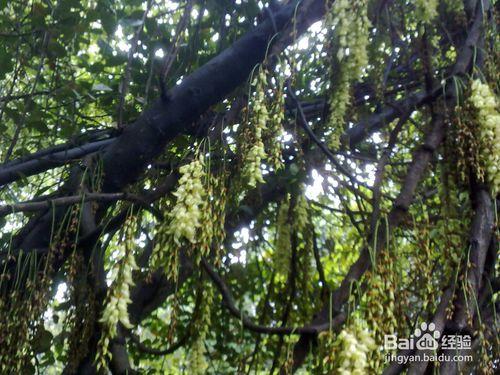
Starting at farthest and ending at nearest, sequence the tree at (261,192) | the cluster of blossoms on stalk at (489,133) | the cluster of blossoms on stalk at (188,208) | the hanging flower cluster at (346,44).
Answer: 1. the hanging flower cluster at (346,44)
2. the cluster of blossoms on stalk at (489,133)
3. the tree at (261,192)
4. the cluster of blossoms on stalk at (188,208)

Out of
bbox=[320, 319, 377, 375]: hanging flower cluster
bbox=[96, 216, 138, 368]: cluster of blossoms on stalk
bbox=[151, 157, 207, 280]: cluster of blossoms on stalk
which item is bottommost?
bbox=[320, 319, 377, 375]: hanging flower cluster

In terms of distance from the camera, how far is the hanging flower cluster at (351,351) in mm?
1119

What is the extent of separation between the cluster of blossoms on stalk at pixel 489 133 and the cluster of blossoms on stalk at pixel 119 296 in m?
0.85

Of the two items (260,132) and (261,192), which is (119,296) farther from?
(261,192)

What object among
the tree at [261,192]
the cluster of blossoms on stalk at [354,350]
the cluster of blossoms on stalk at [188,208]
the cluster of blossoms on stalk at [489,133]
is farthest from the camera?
the cluster of blossoms on stalk at [489,133]

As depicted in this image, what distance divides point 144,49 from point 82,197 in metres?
1.31

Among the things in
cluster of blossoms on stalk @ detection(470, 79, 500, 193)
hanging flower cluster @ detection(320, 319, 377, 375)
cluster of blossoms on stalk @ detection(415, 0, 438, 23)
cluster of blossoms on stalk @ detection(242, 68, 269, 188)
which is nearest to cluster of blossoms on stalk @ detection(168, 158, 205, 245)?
cluster of blossoms on stalk @ detection(242, 68, 269, 188)

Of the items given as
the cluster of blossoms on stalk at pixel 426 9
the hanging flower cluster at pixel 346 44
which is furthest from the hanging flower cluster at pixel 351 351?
the cluster of blossoms on stalk at pixel 426 9

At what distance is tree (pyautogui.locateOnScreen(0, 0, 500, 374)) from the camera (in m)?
1.40

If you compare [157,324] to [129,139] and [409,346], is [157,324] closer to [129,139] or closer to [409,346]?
[129,139]

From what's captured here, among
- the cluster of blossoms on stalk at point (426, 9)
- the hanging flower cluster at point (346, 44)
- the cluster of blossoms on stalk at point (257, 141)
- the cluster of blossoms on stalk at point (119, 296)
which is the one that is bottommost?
the cluster of blossoms on stalk at point (119, 296)

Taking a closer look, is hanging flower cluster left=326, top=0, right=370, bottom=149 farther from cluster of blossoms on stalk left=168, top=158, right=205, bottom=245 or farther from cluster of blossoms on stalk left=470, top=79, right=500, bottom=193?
cluster of blossoms on stalk left=168, top=158, right=205, bottom=245

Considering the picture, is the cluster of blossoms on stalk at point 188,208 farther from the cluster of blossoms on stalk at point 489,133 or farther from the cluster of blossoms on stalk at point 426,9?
the cluster of blossoms on stalk at point 426,9

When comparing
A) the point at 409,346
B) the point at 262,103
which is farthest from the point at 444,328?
the point at 262,103
